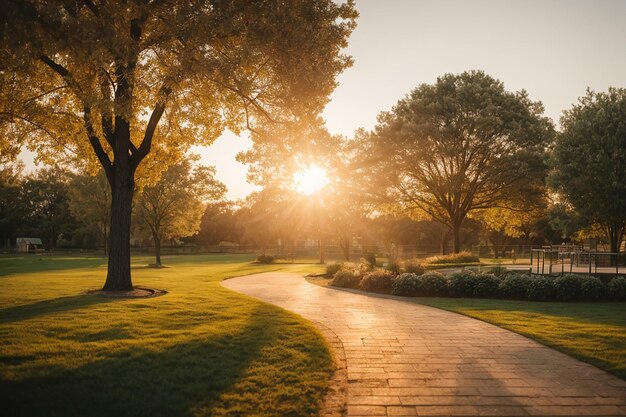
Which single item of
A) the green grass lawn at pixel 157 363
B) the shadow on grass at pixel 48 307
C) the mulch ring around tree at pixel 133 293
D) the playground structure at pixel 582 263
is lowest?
the mulch ring around tree at pixel 133 293

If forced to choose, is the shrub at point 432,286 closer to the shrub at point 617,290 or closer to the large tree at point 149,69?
the shrub at point 617,290

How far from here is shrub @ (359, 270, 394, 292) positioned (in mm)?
16719

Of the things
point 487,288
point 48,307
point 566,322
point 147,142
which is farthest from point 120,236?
point 566,322

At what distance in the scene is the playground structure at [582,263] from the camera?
687 inches

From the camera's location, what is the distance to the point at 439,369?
Answer: 635 centimetres

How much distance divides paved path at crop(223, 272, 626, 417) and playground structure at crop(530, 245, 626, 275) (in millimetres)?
10005

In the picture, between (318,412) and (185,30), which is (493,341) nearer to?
(318,412)

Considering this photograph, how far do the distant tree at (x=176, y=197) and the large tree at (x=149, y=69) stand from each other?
2000cm

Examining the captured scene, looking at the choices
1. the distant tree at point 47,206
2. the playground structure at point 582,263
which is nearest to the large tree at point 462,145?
the playground structure at point 582,263

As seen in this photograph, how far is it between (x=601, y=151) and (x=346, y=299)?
23.5 metres

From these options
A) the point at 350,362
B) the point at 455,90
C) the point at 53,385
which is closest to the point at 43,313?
the point at 53,385

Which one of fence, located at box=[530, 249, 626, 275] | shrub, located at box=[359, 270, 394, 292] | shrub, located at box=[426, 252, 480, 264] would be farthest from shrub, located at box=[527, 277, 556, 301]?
shrub, located at box=[426, 252, 480, 264]

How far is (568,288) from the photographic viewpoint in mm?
14453

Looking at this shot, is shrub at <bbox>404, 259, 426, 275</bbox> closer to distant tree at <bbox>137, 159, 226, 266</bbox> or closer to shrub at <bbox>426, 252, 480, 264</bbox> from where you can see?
shrub at <bbox>426, 252, 480, 264</bbox>
